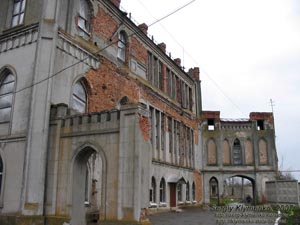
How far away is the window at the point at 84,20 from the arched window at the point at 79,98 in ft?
9.94

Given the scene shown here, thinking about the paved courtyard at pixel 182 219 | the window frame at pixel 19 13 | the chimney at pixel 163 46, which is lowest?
the paved courtyard at pixel 182 219

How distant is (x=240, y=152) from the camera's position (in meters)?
36.6

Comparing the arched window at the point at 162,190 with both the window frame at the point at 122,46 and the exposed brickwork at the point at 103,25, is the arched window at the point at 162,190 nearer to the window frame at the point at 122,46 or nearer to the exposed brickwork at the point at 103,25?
the window frame at the point at 122,46

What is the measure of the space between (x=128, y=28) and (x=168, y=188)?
12302 millimetres

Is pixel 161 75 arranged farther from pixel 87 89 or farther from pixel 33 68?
pixel 33 68

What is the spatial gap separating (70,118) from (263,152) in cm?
2743

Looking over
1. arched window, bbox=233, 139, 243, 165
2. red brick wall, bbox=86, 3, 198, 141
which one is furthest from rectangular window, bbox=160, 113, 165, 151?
arched window, bbox=233, 139, 243, 165

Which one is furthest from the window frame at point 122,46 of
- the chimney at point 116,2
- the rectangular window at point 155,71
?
the rectangular window at point 155,71

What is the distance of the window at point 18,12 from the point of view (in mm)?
17312

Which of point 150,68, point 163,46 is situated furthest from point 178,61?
point 150,68

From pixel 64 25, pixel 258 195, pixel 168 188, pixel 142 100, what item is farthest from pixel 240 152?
pixel 64 25

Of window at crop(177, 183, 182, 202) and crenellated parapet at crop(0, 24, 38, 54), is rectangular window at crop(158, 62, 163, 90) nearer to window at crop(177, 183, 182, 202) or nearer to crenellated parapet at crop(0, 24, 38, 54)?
window at crop(177, 183, 182, 202)

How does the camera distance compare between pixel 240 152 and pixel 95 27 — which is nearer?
pixel 95 27

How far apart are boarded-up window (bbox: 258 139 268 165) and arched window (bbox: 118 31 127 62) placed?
20.4 meters
